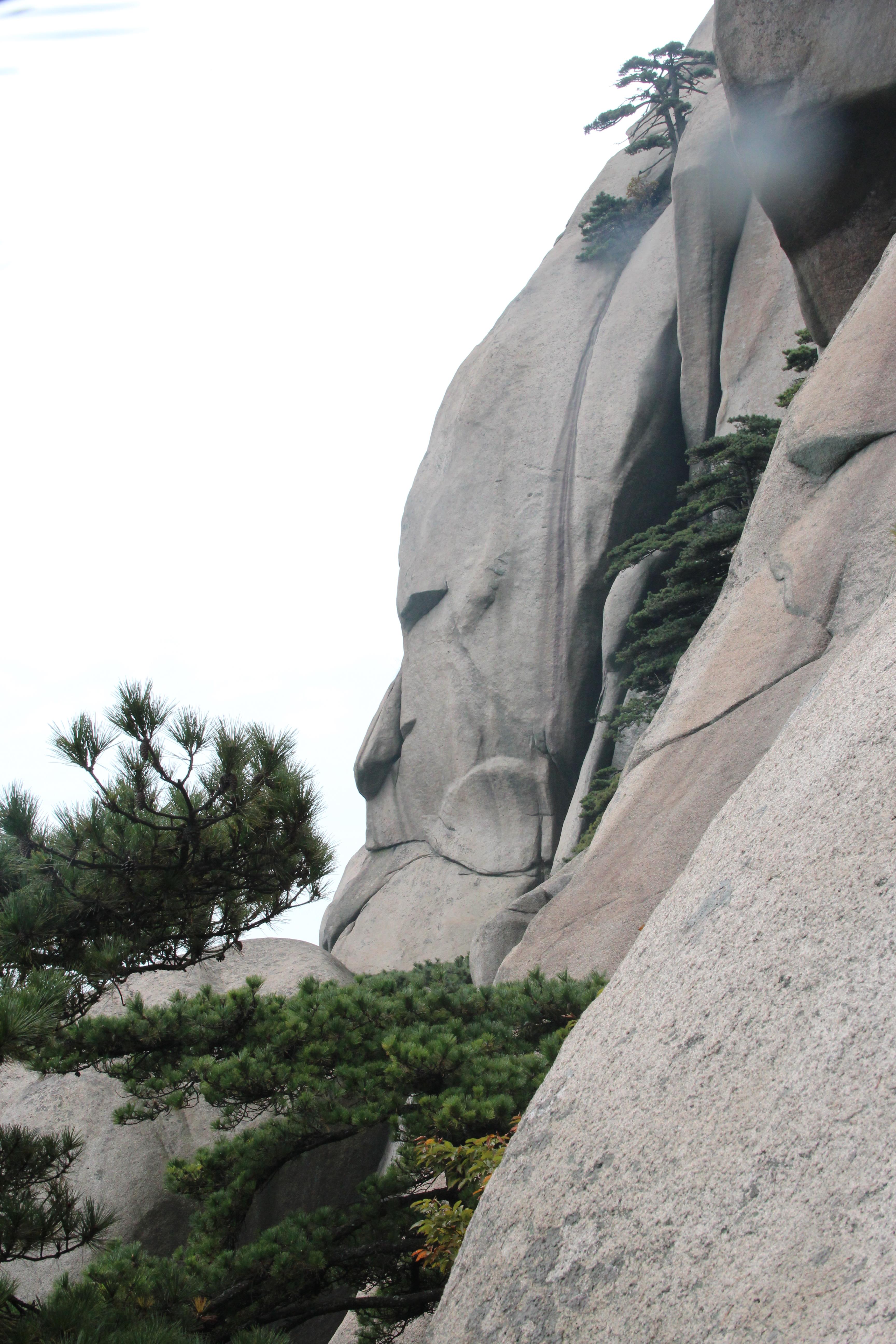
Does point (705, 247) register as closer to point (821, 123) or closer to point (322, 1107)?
point (821, 123)

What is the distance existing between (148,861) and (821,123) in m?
7.86

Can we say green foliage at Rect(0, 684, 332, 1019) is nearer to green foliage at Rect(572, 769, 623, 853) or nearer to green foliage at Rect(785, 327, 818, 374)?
green foliage at Rect(572, 769, 623, 853)

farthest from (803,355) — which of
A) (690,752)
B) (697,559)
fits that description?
(690,752)

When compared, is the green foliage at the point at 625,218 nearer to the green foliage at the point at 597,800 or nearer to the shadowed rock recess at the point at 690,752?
the shadowed rock recess at the point at 690,752

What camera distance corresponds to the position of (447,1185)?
427 centimetres

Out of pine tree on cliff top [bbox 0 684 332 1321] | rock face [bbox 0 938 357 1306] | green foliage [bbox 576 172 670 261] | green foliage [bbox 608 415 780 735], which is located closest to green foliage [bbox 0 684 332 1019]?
pine tree on cliff top [bbox 0 684 332 1321]

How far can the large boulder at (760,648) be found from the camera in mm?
6723

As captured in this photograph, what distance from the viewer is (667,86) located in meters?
16.7

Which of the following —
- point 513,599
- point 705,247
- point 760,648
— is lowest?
point 760,648

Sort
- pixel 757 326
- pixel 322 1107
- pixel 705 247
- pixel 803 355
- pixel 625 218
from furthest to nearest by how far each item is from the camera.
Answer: pixel 625 218 < pixel 705 247 < pixel 757 326 < pixel 803 355 < pixel 322 1107

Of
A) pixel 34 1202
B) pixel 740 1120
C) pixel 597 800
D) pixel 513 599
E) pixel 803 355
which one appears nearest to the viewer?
pixel 740 1120

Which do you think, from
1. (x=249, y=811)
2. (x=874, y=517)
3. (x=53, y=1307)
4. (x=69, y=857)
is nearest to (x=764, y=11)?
(x=874, y=517)

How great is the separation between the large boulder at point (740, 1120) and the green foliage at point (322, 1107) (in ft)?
4.85

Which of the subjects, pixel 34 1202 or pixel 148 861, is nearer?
pixel 34 1202
